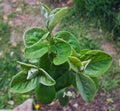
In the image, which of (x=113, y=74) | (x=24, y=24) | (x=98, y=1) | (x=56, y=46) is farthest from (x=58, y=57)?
(x=24, y=24)

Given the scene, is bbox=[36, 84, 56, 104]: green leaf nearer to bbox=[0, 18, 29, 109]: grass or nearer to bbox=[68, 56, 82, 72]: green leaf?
bbox=[68, 56, 82, 72]: green leaf

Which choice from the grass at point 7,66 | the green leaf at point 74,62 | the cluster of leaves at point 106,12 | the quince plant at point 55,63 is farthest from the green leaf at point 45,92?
the cluster of leaves at point 106,12

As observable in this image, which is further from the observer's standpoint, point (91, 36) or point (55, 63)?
point (91, 36)

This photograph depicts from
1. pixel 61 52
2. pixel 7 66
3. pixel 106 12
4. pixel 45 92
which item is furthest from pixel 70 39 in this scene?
pixel 106 12

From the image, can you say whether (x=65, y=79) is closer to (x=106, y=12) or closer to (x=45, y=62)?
(x=45, y=62)

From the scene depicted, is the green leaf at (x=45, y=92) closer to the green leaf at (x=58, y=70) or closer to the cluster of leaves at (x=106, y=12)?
the green leaf at (x=58, y=70)

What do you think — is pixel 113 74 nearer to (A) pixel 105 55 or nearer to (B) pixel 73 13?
(B) pixel 73 13

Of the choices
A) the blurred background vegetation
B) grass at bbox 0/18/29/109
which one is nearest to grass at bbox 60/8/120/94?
the blurred background vegetation

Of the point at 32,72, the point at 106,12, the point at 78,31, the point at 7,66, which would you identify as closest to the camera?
the point at 32,72
